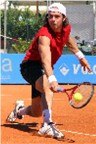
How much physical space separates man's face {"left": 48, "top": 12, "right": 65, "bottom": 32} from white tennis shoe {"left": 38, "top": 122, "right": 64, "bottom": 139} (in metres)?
1.27

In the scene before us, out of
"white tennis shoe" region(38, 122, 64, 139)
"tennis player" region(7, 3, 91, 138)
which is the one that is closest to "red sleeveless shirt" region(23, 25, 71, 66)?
"tennis player" region(7, 3, 91, 138)

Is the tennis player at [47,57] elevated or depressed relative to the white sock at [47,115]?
elevated

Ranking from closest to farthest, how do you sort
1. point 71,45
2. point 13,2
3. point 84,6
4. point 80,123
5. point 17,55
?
point 71,45 → point 80,123 → point 17,55 → point 84,6 → point 13,2

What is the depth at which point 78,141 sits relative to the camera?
6.80 meters

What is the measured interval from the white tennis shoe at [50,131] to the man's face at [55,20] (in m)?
1.27

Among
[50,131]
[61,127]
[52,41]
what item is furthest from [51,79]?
[61,127]

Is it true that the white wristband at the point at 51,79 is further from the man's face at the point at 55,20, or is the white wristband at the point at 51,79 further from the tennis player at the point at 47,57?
the man's face at the point at 55,20

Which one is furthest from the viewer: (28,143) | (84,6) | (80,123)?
(84,6)

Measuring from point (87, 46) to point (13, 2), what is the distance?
9.68 meters

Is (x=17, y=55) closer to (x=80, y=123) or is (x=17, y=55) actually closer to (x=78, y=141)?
(x=80, y=123)

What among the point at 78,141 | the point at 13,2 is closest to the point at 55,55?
the point at 78,141

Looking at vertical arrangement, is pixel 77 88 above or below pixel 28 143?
above

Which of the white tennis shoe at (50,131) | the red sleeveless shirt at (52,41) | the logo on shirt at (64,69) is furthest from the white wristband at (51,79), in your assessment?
the logo on shirt at (64,69)

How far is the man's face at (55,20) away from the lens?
7.09m
